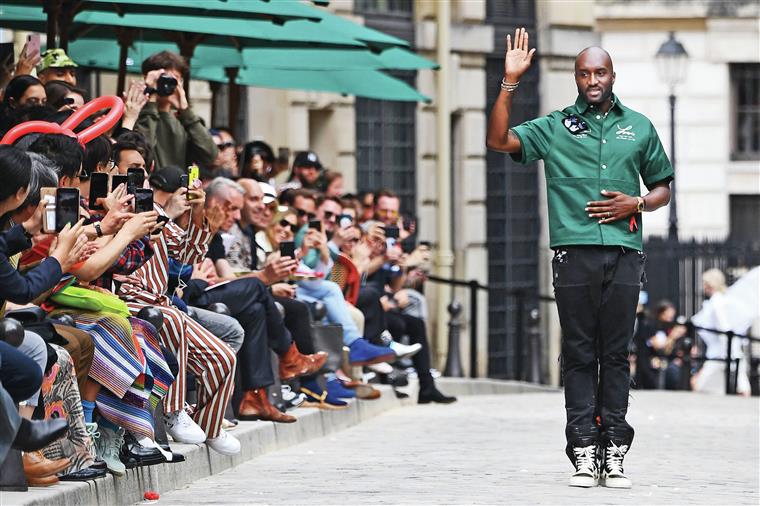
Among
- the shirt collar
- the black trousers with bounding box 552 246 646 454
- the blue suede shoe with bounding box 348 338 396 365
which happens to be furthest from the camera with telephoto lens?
the black trousers with bounding box 552 246 646 454

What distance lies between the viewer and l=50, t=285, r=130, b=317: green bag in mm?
8750

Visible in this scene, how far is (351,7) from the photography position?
2352 centimetres

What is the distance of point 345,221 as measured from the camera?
1545 cm

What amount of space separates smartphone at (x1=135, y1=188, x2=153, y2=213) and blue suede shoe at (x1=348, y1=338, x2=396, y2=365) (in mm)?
5687

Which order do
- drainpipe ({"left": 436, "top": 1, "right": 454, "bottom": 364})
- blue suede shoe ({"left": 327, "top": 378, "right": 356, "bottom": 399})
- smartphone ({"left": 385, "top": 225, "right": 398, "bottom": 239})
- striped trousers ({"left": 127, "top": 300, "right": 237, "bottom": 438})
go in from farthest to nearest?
1. drainpipe ({"left": 436, "top": 1, "right": 454, "bottom": 364})
2. smartphone ({"left": 385, "top": 225, "right": 398, "bottom": 239})
3. blue suede shoe ({"left": 327, "top": 378, "right": 356, "bottom": 399})
4. striped trousers ({"left": 127, "top": 300, "right": 237, "bottom": 438})

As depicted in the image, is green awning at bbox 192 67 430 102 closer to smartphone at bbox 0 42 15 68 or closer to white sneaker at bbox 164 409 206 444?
smartphone at bbox 0 42 15 68

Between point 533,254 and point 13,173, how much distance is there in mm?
19196

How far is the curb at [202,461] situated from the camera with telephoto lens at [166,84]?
2118 millimetres

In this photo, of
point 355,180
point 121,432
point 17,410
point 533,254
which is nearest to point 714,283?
point 533,254

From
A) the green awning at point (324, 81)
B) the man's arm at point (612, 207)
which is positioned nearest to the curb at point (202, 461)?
→ the man's arm at point (612, 207)

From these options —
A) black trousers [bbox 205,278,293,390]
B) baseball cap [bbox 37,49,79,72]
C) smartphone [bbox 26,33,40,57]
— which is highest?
smartphone [bbox 26,33,40,57]

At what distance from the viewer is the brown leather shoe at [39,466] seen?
7.95 m

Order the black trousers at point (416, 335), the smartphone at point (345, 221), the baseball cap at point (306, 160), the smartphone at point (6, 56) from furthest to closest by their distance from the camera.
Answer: the black trousers at point (416, 335) → the baseball cap at point (306, 160) → the smartphone at point (345, 221) → the smartphone at point (6, 56)

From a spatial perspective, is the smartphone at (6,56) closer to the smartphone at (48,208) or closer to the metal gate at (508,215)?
the smartphone at (48,208)
